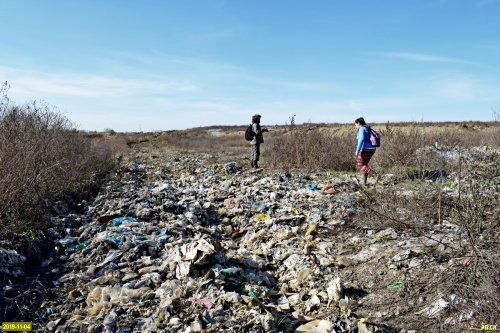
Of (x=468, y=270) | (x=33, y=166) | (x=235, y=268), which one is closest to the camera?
(x=468, y=270)

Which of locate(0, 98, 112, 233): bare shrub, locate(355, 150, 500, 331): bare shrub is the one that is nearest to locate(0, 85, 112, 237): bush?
locate(0, 98, 112, 233): bare shrub

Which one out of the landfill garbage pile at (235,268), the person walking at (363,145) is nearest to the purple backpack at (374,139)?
the person walking at (363,145)

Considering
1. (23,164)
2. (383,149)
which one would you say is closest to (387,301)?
(23,164)

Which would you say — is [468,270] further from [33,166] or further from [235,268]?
[33,166]

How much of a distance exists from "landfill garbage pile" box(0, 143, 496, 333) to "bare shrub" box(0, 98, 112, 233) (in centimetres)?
62

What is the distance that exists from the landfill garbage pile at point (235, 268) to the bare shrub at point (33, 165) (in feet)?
2.04

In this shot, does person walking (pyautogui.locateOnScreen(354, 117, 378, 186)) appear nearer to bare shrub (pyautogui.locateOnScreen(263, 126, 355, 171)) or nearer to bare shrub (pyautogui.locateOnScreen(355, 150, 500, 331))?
bare shrub (pyautogui.locateOnScreen(355, 150, 500, 331))

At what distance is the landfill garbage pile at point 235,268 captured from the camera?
10.5ft

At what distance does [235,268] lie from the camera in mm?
3996

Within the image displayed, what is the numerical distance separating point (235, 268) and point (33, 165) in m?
4.44

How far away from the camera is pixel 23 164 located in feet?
19.1

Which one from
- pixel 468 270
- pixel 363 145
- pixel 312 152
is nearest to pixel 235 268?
pixel 468 270

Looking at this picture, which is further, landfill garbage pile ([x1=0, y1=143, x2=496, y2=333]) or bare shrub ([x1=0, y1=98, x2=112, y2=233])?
bare shrub ([x1=0, y1=98, x2=112, y2=233])

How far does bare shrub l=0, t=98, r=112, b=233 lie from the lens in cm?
519
